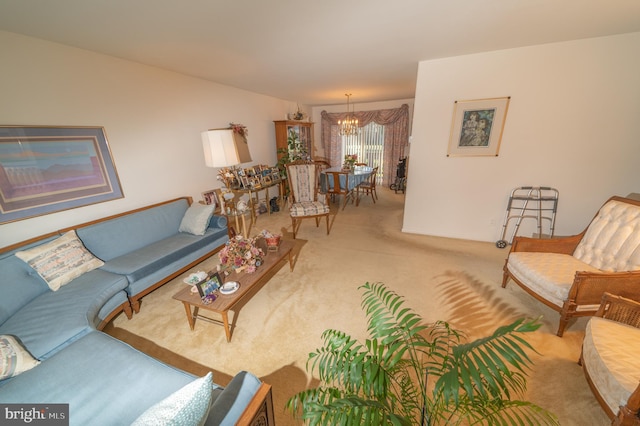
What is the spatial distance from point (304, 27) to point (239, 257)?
2194 mm

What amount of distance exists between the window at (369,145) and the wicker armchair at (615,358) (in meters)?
5.97

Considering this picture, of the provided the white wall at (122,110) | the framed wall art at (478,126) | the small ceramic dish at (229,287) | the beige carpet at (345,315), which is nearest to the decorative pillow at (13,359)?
the beige carpet at (345,315)

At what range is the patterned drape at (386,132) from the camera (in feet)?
20.9

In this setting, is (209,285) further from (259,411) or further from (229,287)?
(259,411)

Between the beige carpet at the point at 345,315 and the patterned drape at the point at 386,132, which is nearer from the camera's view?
the beige carpet at the point at 345,315

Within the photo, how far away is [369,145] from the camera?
23.3 feet

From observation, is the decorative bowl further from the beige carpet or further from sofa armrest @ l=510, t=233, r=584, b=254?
sofa armrest @ l=510, t=233, r=584, b=254

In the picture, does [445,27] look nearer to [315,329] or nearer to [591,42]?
[591,42]

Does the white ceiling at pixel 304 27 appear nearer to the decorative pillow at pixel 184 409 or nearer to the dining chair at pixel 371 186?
the decorative pillow at pixel 184 409

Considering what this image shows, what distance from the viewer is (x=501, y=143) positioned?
120 inches

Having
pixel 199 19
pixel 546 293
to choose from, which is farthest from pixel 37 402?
pixel 546 293

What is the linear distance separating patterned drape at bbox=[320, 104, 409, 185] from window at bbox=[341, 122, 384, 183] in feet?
0.65

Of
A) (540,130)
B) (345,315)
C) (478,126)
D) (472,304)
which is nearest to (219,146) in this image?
(345,315)

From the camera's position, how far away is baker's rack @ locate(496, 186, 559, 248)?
9.91 ft
